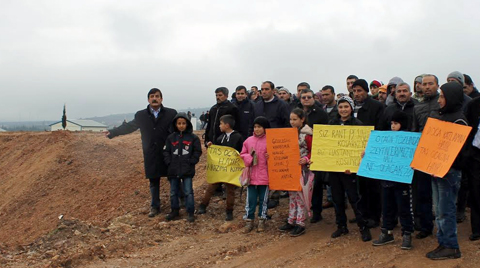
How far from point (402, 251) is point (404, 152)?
1.29 meters

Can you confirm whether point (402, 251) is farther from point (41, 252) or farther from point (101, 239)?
point (41, 252)

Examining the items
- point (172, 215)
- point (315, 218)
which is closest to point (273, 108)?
point (315, 218)

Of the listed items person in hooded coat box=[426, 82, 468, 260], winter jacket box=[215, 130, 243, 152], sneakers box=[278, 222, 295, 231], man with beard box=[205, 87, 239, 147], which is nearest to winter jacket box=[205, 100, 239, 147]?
man with beard box=[205, 87, 239, 147]

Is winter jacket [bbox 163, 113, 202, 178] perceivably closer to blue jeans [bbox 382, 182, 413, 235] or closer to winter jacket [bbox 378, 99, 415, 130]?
winter jacket [bbox 378, 99, 415, 130]

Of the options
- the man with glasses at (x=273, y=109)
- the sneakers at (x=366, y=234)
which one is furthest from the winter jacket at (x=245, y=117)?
the sneakers at (x=366, y=234)

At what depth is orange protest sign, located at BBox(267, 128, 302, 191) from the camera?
21.8 feet

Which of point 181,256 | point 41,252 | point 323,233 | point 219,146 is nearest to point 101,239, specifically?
point 41,252

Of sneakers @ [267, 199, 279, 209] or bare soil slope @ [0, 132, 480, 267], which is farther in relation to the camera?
sneakers @ [267, 199, 279, 209]

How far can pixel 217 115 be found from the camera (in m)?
8.52

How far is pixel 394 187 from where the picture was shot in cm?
571

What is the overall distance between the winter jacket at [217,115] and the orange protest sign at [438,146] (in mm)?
3844

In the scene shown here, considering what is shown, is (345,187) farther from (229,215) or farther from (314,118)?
(229,215)

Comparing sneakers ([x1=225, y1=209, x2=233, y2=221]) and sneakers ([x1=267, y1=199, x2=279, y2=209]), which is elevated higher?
sneakers ([x1=267, y1=199, x2=279, y2=209])

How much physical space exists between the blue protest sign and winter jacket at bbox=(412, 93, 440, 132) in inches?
10.2
